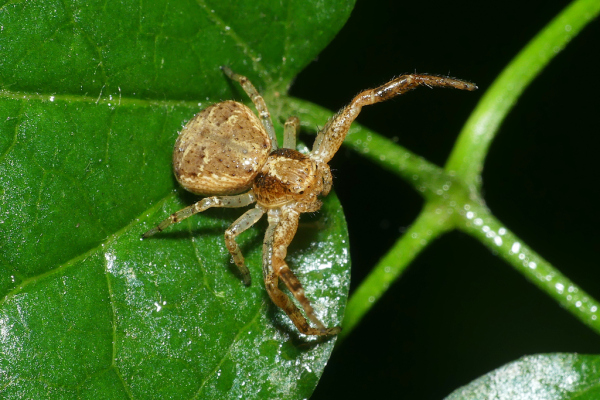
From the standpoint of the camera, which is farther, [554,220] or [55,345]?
[554,220]

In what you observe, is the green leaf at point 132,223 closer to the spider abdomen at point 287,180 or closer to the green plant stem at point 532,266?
the spider abdomen at point 287,180

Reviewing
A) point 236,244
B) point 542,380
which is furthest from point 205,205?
point 542,380

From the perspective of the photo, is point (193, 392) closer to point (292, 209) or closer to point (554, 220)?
point (292, 209)

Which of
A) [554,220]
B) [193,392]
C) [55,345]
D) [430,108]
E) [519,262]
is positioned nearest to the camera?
[55,345]

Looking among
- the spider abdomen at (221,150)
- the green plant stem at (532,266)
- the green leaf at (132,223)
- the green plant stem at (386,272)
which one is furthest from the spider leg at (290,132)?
the green plant stem at (532,266)

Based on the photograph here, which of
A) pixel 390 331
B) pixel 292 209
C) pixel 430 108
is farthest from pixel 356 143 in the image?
pixel 390 331

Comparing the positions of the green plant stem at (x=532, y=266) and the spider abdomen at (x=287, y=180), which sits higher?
the green plant stem at (x=532, y=266)
